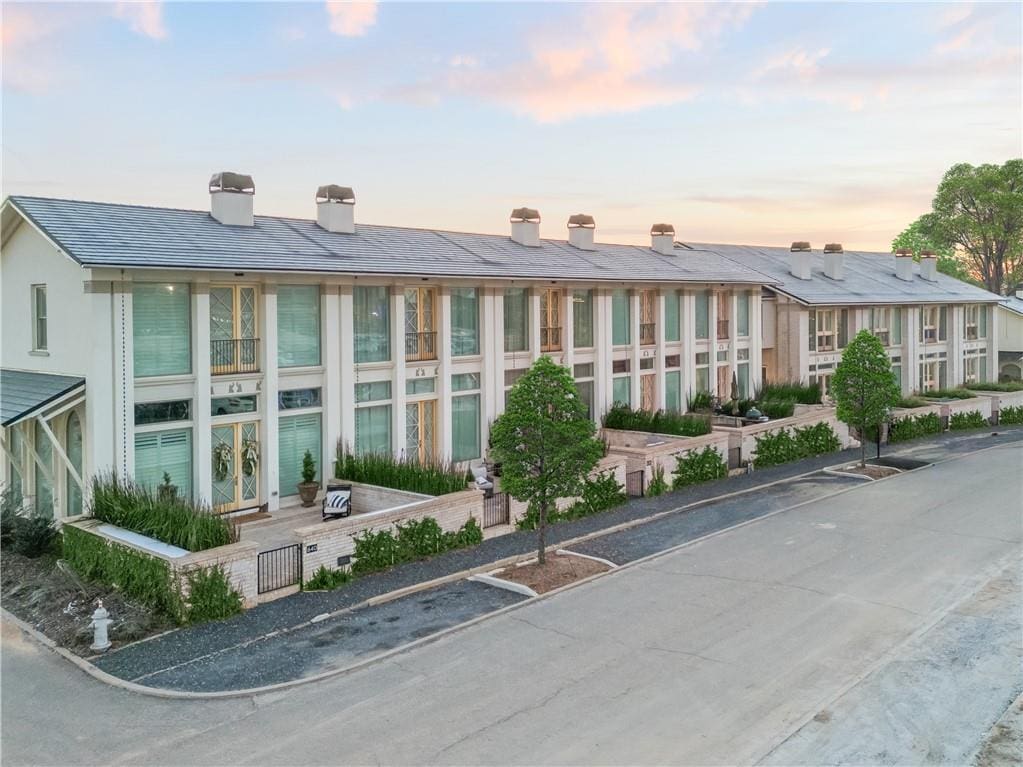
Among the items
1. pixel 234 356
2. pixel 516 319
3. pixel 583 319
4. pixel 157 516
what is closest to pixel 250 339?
pixel 234 356

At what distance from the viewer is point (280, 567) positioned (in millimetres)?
16672

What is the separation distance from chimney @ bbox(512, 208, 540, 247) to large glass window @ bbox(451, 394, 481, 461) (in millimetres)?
8016

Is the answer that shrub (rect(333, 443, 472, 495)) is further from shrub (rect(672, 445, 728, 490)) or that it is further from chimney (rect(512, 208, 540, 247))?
chimney (rect(512, 208, 540, 247))

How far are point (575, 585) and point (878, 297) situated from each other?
3172cm

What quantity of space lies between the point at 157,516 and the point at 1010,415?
4012 cm

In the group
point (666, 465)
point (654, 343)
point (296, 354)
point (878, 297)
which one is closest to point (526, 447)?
point (296, 354)

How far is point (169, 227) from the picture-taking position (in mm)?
21312

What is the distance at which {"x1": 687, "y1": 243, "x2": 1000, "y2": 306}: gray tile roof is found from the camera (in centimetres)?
4112

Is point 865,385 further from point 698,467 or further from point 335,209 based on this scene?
point 335,209

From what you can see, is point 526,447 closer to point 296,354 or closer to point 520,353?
point 296,354

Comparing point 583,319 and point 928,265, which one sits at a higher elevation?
point 928,265

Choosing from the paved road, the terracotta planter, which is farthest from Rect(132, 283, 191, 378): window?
the paved road

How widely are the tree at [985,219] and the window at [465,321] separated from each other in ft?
199

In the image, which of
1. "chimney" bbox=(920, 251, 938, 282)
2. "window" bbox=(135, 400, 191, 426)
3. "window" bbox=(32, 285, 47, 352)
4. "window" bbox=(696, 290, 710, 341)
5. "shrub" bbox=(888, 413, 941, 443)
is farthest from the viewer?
"chimney" bbox=(920, 251, 938, 282)
